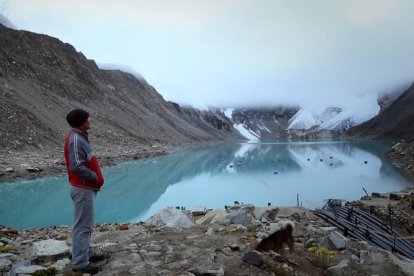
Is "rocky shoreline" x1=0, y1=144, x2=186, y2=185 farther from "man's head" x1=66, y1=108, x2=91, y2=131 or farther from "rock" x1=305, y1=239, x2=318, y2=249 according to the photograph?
"rock" x1=305, y1=239, x2=318, y2=249

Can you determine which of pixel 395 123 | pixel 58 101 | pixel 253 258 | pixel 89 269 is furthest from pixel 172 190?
pixel 395 123

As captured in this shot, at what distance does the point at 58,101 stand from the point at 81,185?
189 feet

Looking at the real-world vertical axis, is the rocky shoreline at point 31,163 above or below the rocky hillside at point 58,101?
below

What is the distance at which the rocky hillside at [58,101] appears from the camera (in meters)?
41.2

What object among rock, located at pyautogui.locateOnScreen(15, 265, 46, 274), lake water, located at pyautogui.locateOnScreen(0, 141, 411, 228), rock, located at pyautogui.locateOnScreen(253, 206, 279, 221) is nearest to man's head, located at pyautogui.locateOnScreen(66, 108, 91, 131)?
rock, located at pyautogui.locateOnScreen(15, 265, 46, 274)

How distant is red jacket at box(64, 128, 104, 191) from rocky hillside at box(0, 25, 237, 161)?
32.4 meters

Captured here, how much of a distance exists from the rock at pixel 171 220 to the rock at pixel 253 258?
4.59m

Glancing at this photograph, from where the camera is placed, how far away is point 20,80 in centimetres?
5697

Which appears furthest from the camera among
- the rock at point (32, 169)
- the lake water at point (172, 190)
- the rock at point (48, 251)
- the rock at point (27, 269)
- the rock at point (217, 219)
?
the rock at point (32, 169)

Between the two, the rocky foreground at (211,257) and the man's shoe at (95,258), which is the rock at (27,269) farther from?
the man's shoe at (95,258)

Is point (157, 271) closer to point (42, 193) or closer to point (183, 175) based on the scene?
point (42, 193)

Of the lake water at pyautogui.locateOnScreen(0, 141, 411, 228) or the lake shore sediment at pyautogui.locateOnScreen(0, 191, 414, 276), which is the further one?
the lake water at pyautogui.locateOnScreen(0, 141, 411, 228)

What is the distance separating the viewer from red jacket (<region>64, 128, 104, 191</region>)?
5176 millimetres

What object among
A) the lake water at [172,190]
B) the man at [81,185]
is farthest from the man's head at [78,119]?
the lake water at [172,190]
